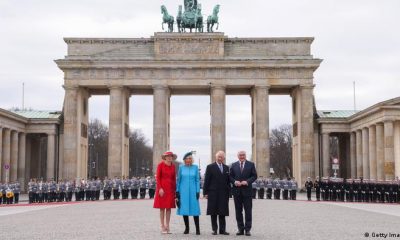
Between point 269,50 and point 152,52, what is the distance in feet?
37.0

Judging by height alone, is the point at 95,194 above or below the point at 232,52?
below

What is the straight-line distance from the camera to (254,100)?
63594 millimetres

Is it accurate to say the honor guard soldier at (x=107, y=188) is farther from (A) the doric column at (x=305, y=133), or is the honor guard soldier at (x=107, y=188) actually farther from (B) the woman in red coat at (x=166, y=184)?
(B) the woman in red coat at (x=166, y=184)

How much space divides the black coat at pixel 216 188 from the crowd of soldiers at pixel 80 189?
26.1 metres

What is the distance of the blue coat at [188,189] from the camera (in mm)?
15688

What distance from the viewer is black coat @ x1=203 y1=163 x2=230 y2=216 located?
15742mm

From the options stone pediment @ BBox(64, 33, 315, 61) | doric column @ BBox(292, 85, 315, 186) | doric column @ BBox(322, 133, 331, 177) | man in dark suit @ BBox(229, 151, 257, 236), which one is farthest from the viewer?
doric column @ BBox(322, 133, 331, 177)

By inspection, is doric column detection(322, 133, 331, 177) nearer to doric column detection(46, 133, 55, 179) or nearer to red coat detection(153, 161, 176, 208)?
doric column detection(46, 133, 55, 179)

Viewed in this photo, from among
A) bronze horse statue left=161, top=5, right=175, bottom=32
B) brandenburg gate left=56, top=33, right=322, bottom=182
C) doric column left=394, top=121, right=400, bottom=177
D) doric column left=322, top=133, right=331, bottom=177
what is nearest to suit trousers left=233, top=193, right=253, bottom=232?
doric column left=394, top=121, right=400, bottom=177

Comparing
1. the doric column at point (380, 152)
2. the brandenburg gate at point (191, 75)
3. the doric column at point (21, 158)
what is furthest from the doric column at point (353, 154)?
the doric column at point (21, 158)

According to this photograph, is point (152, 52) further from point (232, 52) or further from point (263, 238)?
point (263, 238)

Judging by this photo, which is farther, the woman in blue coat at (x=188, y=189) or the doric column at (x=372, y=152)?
the doric column at (x=372, y=152)

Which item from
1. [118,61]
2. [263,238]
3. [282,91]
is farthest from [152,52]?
[263,238]

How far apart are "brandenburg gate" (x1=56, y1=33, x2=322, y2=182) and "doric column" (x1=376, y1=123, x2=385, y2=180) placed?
7.93 metres
